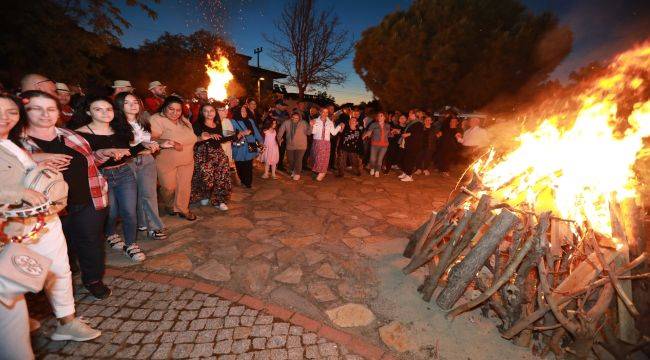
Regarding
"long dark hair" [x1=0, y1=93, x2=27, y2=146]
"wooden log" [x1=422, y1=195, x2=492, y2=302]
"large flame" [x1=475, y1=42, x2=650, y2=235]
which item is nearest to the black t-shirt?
"long dark hair" [x1=0, y1=93, x2=27, y2=146]

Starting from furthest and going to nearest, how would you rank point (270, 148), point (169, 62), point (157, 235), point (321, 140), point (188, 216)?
point (169, 62)
point (321, 140)
point (270, 148)
point (188, 216)
point (157, 235)

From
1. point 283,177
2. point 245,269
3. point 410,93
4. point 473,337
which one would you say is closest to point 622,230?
point 473,337

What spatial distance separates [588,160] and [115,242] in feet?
20.9

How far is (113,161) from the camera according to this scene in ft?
Result: 11.9

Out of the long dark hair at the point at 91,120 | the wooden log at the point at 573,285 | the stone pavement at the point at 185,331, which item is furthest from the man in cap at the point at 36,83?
the wooden log at the point at 573,285

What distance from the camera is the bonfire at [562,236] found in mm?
2943

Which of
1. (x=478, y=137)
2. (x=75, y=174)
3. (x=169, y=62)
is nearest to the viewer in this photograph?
(x=75, y=174)

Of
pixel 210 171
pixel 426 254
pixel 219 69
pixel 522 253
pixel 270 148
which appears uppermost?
pixel 219 69

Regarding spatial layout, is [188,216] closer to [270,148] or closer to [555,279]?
[270,148]

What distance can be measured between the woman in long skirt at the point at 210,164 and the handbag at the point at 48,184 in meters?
3.06

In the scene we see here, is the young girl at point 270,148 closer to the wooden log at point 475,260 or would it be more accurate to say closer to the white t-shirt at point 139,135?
the white t-shirt at point 139,135

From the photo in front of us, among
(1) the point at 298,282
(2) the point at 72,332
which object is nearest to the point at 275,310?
(1) the point at 298,282

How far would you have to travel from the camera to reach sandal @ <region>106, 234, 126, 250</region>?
170 inches

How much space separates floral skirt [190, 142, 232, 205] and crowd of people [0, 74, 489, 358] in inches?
0.8
